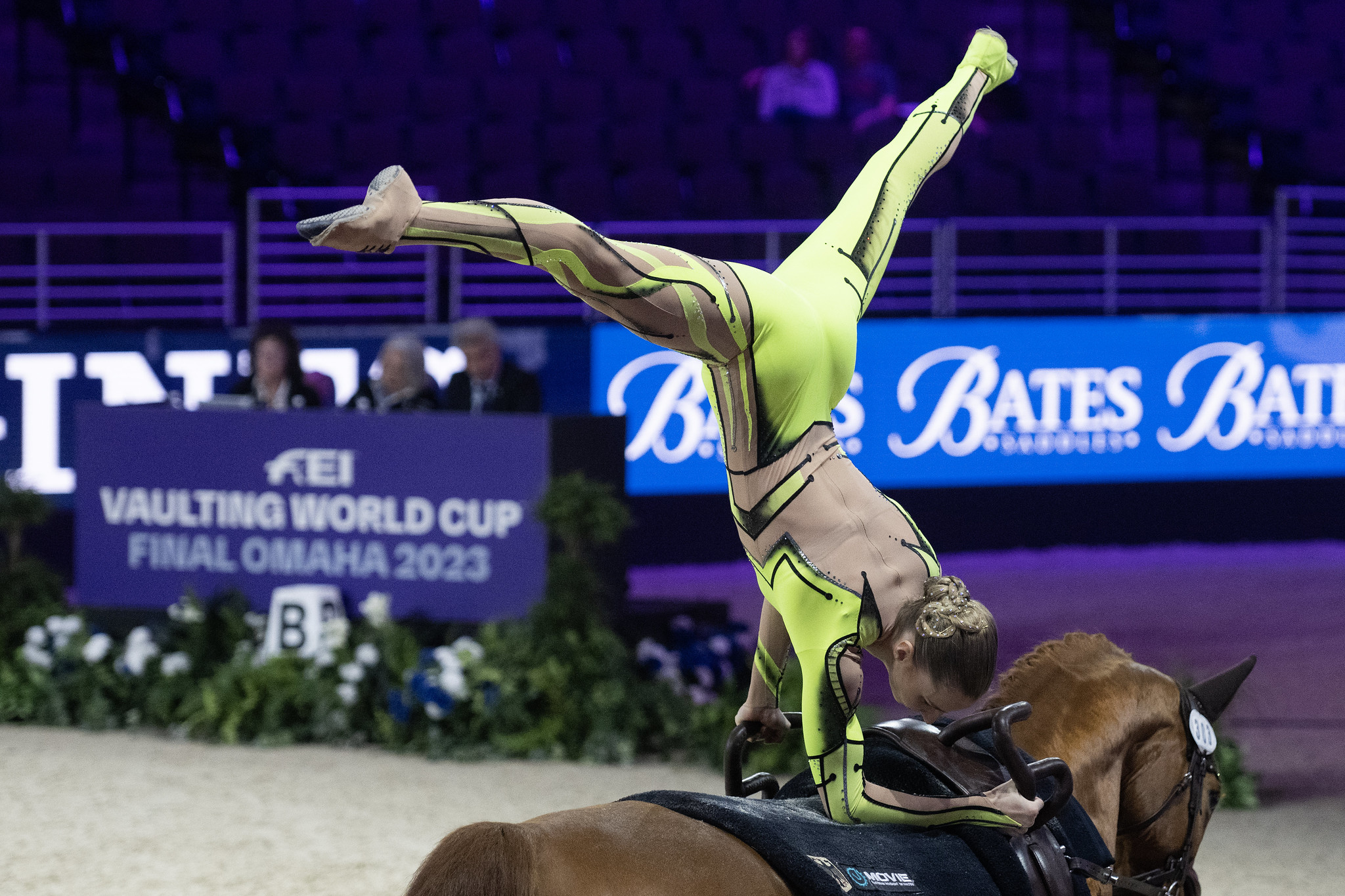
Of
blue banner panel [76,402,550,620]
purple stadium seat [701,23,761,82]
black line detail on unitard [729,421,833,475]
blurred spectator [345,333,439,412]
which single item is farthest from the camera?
purple stadium seat [701,23,761,82]

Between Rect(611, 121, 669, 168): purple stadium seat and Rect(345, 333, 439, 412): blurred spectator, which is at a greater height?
Rect(611, 121, 669, 168): purple stadium seat

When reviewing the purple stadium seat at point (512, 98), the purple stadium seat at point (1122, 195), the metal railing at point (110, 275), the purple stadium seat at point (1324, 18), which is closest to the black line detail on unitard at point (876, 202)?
the metal railing at point (110, 275)

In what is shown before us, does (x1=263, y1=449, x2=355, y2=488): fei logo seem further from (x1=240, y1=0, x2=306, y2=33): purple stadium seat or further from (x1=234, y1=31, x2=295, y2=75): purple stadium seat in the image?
(x1=240, y1=0, x2=306, y2=33): purple stadium seat

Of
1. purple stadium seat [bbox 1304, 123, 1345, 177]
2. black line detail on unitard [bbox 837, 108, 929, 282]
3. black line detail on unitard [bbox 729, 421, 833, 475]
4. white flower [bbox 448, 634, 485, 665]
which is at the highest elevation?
purple stadium seat [bbox 1304, 123, 1345, 177]

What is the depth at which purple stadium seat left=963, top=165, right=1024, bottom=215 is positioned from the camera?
40.2 feet

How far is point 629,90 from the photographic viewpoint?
12891mm

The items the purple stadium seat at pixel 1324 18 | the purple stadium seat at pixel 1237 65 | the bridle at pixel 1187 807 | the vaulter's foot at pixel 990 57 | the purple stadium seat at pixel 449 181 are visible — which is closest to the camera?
the bridle at pixel 1187 807

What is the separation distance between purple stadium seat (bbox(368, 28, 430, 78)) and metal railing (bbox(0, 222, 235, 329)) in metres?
2.02

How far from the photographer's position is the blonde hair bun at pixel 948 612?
2.69 metres

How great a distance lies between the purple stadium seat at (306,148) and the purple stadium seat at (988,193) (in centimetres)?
457

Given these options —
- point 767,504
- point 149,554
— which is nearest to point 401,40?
point 149,554

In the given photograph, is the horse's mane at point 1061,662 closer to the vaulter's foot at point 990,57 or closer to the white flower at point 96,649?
the vaulter's foot at point 990,57

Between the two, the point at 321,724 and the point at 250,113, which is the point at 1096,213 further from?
the point at 321,724

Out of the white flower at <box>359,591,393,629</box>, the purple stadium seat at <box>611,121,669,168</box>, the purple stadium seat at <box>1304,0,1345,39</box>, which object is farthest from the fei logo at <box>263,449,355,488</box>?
the purple stadium seat at <box>1304,0,1345,39</box>
